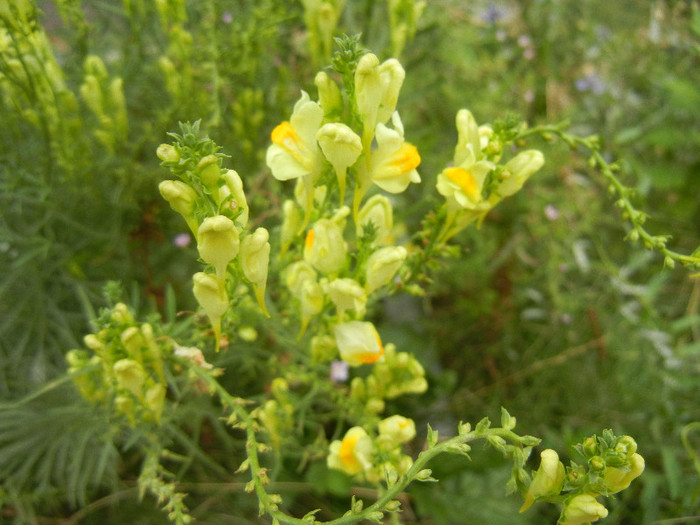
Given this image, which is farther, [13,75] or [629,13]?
[629,13]

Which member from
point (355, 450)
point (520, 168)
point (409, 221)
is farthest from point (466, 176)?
point (409, 221)

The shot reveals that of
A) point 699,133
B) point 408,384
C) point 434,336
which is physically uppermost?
point 699,133

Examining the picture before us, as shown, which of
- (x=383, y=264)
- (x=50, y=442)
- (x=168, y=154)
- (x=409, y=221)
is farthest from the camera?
(x=409, y=221)

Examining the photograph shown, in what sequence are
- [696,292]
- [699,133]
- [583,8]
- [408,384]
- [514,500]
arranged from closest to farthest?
[408,384] → [514,500] → [696,292] → [699,133] → [583,8]

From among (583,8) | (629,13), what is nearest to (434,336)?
(583,8)

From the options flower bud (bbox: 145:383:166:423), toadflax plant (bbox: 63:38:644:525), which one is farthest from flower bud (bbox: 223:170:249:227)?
flower bud (bbox: 145:383:166:423)

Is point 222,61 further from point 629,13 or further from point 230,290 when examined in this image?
point 629,13

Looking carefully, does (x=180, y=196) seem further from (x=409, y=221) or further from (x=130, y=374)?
(x=409, y=221)
